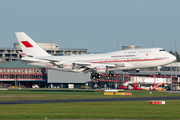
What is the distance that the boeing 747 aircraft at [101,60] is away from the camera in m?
82.4

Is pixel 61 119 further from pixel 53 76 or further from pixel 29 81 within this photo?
pixel 29 81

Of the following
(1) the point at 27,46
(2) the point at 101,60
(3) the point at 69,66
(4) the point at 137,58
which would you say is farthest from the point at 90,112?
(1) the point at 27,46

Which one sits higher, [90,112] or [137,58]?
[137,58]

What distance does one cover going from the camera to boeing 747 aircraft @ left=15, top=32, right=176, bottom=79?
270 ft

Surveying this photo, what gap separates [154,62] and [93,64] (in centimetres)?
1762

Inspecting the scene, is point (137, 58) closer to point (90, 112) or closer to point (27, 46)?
point (27, 46)

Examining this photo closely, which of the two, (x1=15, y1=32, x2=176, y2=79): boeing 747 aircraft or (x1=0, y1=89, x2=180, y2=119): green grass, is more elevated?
(x1=15, y1=32, x2=176, y2=79): boeing 747 aircraft

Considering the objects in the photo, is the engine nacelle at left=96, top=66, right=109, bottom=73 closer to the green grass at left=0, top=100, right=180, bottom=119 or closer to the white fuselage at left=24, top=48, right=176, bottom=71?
the white fuselage at left=24, top=48, right=176, bottom=71

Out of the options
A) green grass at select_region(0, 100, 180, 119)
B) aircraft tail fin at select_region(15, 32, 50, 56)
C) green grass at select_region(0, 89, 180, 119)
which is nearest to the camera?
green grass at select_region(0, 100, 180, 119)

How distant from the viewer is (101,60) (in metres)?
88.7

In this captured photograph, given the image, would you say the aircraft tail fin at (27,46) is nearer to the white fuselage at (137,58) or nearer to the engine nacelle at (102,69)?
the engine nacelle at (102,69)

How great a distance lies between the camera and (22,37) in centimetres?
9650

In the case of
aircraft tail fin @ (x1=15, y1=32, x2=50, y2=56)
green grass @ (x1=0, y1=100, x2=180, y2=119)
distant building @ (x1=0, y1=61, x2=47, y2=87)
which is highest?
aircraft tail fin @ (x1=15, y1=32, x2=50, y2=56)

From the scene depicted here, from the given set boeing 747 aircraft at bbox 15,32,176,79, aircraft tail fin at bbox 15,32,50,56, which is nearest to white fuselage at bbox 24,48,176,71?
boeing 747 aircraft at bbox 15,32,176,79
